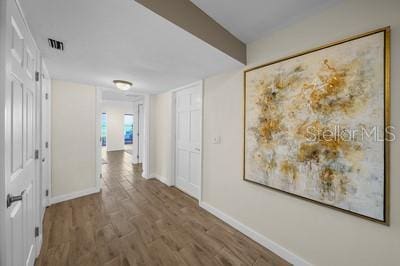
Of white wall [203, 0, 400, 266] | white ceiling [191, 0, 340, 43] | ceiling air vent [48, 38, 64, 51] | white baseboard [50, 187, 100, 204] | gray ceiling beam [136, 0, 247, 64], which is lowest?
white baseboard [50, 187, 100, 204]

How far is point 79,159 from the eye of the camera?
2965mm

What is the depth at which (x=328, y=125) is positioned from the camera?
4.29ft

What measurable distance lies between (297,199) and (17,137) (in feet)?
7.66

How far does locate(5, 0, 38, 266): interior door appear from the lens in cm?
86

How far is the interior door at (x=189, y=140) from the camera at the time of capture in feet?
9.70

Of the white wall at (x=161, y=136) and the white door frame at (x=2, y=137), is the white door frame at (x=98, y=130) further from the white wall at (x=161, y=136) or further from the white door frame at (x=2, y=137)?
→ the white door frame at (x=2, y=137)

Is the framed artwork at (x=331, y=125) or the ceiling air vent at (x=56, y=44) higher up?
the ceiling air vent at (x=56, y=44)

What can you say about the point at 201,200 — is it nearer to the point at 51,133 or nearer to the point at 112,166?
the point at 51,133

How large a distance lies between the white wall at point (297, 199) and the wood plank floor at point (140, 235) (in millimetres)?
324

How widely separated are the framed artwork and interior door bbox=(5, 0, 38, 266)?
201cm

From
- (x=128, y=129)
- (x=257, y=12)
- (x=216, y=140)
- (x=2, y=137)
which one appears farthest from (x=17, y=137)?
(x=128, y=129)

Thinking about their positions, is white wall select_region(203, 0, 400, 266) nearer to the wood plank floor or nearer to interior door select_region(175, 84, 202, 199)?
the wood plank floor

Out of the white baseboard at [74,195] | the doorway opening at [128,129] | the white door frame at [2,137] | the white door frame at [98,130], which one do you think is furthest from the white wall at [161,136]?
the doorway opening at [128,129]

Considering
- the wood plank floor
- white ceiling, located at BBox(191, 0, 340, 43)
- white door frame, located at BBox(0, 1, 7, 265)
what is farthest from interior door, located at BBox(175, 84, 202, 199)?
white door frame, located at BBox(0, 1, 7, 265)
